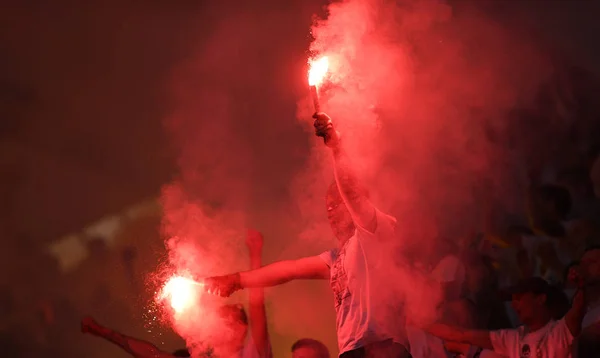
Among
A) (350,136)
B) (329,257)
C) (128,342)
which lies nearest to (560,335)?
(329,257)

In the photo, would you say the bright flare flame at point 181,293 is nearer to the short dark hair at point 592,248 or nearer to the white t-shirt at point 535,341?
the white t-shirt at point 535,341

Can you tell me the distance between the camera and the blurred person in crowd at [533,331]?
3055mm

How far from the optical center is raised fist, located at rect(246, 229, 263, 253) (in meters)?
4.47

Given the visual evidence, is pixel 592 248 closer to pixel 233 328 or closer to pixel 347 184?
pixel 347 184

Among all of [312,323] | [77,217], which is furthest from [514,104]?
[77,217]

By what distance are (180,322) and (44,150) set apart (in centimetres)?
174

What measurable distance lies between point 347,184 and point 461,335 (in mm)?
1187

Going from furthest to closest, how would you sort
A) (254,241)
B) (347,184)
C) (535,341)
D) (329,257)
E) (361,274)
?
(254,241) → (329,257) → (535,341) → (361,274) → (347,184)

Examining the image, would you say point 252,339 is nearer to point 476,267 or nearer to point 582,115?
point 476,267

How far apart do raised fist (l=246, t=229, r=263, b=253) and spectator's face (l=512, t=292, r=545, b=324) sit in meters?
1.84

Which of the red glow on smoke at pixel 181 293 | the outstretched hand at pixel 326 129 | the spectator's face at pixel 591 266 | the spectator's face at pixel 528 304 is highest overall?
the red glow on smoke at pixel 181 293

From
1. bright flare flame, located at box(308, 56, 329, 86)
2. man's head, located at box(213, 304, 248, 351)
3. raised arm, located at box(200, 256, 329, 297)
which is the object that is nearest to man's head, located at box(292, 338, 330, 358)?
man's head, located at box(213, 304, 248, 351)

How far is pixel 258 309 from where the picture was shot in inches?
165

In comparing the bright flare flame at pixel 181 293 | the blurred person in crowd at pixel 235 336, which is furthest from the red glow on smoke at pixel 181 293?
the blurred person in crowd at pixel 235 336
